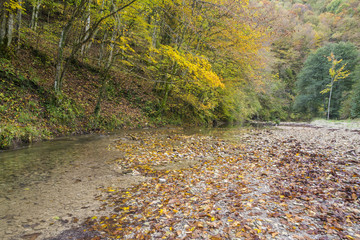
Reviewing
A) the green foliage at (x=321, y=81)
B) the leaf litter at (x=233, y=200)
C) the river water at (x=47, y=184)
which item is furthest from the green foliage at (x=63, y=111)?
the green foliage at (x=321, y=81)

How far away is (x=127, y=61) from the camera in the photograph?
1247 cm

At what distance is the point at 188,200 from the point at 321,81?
1849 inches

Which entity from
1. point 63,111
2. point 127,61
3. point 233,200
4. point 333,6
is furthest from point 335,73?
point 63,111

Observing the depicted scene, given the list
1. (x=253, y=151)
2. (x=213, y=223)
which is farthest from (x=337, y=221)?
(x=253, y=151)

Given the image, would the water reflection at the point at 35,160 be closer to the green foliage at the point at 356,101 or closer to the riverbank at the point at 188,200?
the riverbank at the point at 188,200

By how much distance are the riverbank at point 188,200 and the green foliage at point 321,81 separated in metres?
41.0

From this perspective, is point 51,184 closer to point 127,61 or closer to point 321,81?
point 127,61

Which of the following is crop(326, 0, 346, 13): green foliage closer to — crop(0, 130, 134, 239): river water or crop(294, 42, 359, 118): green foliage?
crop(294, 42, 359, 118): green foliage

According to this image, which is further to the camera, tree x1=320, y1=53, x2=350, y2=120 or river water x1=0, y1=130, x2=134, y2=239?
tree x1=320, y1=53, x2=350, y2=120

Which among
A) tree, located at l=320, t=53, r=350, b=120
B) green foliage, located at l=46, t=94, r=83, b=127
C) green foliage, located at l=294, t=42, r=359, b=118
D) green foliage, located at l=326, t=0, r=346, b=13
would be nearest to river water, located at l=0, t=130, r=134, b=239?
green foliage, located at l=46, t=94, r=83, b=127

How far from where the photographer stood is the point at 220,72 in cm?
1675

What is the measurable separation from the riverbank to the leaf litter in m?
0.02

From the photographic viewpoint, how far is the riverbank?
9.14ft

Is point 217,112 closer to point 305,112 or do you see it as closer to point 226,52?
point 226,52
